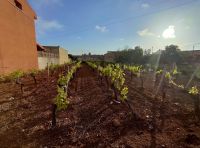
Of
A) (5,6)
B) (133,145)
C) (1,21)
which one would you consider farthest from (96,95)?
(5,6)

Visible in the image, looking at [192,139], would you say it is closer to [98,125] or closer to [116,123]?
[116,123]

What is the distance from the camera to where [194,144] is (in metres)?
4.53

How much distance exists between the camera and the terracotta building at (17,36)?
583 inches

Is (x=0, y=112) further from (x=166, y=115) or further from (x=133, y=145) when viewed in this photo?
(x=166, y=115)

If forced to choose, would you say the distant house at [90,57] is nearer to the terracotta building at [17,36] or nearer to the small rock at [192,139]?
the terracotta building at [17,36]

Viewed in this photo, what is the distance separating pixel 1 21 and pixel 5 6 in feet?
5.26

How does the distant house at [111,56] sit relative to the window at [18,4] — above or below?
below

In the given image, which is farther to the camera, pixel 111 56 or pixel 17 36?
pixel 111 56

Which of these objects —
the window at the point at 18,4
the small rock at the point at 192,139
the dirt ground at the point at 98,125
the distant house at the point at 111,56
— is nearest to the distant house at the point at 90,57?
the distant house at the point at 111,56

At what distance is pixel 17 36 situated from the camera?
1788cm

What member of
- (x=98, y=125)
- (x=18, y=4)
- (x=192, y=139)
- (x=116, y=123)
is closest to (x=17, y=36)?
(x=18, y=4)

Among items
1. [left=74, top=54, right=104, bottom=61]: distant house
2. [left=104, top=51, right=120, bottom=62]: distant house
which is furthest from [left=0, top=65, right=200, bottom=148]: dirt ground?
[left=74, top=54, right=104, bottom=61]: distant house

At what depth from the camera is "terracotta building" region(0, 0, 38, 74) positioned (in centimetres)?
1480

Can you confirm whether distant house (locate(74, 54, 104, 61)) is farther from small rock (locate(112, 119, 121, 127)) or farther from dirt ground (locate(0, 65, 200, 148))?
small rock (locate(112, 119, 121, 127))
